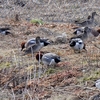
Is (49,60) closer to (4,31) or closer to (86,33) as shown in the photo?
(86,33)

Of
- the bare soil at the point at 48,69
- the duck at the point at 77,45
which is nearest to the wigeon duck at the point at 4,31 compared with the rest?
the bare soil at the point at 48,69

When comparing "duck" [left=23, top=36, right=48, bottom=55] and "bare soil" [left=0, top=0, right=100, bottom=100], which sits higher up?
"duck" [left=23, top=36, right=48, bottom=55]

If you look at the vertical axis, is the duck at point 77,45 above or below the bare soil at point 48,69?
above

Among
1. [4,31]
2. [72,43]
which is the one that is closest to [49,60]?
[72,43]

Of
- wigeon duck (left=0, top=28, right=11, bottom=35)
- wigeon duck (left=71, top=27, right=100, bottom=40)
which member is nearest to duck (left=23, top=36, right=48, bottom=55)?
wigeon duck (left=71, top=27, right=100, bottom=40)

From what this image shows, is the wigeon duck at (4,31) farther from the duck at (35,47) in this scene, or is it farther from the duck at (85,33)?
the duck at (35,47)

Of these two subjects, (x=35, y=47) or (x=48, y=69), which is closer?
(x=48, y=69)

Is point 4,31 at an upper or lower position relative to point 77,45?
lower

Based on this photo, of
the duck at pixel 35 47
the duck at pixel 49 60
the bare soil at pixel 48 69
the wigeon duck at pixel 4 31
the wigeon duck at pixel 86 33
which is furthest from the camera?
the wigeon duck at pixel 4 31

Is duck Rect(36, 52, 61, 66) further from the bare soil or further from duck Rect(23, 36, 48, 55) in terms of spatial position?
duck Rect(23, 36, 48, 55)

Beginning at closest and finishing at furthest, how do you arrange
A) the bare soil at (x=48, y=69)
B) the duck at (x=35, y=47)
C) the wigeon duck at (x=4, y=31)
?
the bare soil at (x=48, y=69), the duck at (x=35, y=47), the wigeon duck at (x=4, y=31)

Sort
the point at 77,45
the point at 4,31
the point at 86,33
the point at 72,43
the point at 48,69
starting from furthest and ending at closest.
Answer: the point at 4,31 < the point at 86,33 < the point at 72,43 < the point at 77,45 < the point at 48,69

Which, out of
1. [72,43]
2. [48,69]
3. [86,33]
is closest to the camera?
[48,69]

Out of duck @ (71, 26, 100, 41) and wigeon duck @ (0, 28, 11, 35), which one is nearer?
duck @ (71, 26, 100, 41)
